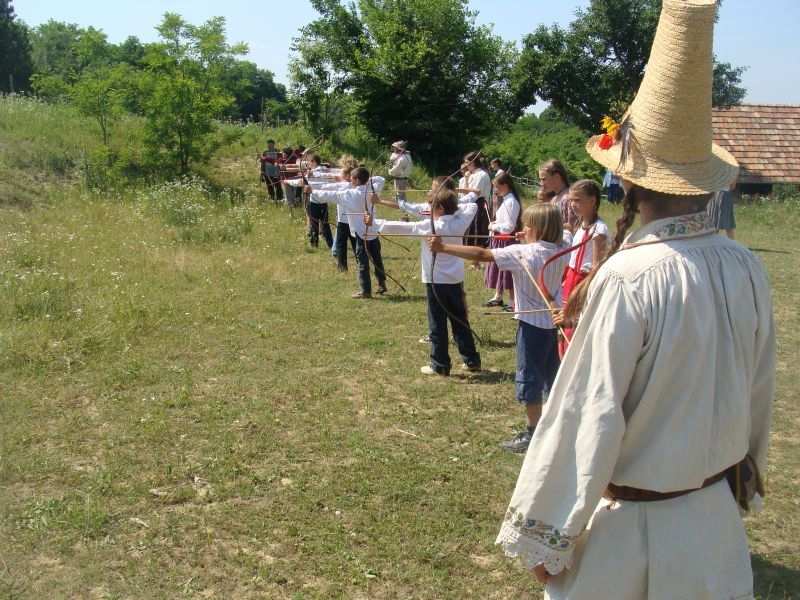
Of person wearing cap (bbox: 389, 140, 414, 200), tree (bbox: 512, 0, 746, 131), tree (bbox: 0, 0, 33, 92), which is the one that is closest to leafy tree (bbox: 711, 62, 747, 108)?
tree (bbox: 512, 0, 746, 131)

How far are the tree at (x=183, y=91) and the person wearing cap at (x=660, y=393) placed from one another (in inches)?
676

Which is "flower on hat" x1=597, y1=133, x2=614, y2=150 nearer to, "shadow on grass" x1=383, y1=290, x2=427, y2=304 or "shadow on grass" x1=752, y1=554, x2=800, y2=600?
"shadow on grass" x1=752, y1=554, x2=800, y2=600

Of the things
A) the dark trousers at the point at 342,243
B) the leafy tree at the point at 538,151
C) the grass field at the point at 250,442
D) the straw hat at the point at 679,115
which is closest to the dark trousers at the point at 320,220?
the dark trousers at the point at 342,243

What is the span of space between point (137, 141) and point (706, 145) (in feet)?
59.3

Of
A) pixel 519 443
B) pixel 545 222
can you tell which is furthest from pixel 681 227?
pixel 519 443

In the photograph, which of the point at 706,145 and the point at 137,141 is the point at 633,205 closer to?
the point at 706,145

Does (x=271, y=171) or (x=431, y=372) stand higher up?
(x=271, y=171)

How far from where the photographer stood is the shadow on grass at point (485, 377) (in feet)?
21.6

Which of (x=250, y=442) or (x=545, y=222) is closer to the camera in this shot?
(x=545, y=222)

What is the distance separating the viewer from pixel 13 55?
5825cm

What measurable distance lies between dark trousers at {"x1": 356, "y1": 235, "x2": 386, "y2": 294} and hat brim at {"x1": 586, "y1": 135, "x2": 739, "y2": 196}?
7488 millimetres

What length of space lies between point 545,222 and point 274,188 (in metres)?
14.4

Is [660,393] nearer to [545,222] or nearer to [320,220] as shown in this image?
[545,222]

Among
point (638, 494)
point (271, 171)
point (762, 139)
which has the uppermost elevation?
point (762, 139)
